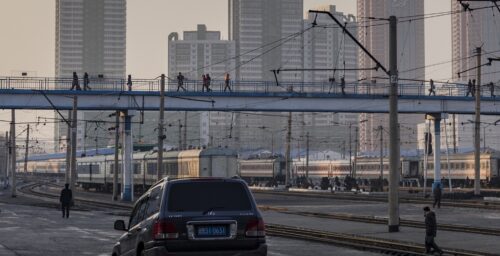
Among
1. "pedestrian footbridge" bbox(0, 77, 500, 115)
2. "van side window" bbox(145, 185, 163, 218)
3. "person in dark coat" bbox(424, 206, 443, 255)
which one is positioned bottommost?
"person in dark coat" bbox(424, 206, 443, 255)

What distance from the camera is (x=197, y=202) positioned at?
1277 centimetres

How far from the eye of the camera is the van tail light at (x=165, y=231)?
40.6 ft

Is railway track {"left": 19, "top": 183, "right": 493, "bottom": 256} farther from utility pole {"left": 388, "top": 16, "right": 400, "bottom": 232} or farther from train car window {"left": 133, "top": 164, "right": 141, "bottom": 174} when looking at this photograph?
train car window {"left": 133, "top": 164, "right": 141, "bottom": 174}

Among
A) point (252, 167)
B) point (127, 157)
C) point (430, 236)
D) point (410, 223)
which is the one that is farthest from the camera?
point (252, 167)

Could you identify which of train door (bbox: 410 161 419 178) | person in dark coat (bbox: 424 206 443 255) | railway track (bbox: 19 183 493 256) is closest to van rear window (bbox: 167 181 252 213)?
person in dark coat (bbox: 424 206 443 255)

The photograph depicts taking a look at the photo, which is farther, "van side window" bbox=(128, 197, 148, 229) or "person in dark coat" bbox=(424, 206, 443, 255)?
"person in dark coat" bbox=(424, 206, 443, 255)

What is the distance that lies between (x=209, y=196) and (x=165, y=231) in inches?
35.6

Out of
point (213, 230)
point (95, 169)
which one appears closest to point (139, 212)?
point (213, 230)

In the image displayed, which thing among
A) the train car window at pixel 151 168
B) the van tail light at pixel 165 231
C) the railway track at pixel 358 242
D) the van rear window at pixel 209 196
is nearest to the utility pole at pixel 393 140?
the railway track at pixel 358 242

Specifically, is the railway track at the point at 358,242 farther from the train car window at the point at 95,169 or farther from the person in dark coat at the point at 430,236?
the train car window at the point at 95,169

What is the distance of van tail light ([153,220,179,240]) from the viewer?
12.4 m

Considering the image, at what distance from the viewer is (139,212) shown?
13797 millimetres

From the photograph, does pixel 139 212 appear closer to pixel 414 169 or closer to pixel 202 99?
pixel 202 99

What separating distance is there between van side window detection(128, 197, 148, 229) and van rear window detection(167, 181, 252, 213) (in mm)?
979
